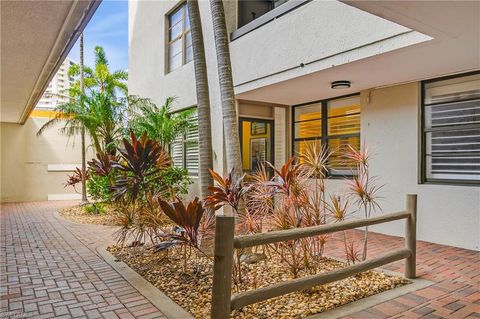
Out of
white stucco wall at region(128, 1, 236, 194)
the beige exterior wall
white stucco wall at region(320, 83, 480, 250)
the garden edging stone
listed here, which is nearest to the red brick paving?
white stucco wall at region(320, 83, 480, 250)

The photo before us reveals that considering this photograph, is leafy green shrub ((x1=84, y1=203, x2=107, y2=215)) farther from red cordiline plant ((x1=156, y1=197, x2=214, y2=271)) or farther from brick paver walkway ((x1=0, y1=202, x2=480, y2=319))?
red cordiline plant ((x1=156, y1=197, x2=214, y2=271))

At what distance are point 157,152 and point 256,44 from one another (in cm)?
352

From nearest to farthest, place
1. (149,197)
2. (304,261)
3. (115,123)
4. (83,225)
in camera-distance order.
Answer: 1. (304,261)
2. (149,197)
3. (83,225)
4. (115,123)

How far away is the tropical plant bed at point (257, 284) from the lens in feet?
11.9

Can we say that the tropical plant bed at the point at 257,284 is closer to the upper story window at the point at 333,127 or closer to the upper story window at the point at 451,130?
the upper story window at the point at 451,130

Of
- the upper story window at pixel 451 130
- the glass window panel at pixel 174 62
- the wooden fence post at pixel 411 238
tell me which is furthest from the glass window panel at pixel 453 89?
the glass window panel at pixel 174 62

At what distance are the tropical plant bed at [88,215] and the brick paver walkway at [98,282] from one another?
186 cm

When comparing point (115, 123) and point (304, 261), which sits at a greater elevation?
point (115, 123)

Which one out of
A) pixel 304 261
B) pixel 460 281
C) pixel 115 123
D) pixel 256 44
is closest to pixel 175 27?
pixel 115 123

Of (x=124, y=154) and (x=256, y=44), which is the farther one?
(x=256, y=44)

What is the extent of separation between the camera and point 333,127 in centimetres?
857

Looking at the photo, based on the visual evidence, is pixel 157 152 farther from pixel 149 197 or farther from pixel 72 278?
pixel 72 278

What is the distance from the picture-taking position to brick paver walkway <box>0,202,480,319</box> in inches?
142

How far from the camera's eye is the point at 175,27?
11516 millimetres
